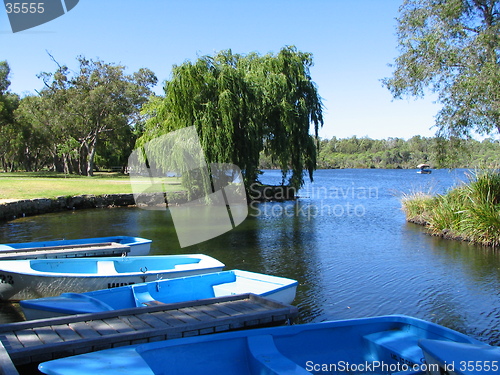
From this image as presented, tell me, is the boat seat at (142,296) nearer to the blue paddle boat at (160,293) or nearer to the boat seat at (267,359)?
the blue paddle boat at (160,293)

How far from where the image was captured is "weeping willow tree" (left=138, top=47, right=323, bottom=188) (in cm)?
2191

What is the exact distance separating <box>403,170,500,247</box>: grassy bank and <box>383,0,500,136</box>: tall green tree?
216 cm

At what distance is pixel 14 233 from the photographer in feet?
52.3

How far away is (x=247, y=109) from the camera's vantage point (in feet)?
75.9

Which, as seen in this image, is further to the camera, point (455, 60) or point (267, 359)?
point (455, 60)

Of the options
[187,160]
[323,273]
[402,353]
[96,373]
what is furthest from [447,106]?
[96,373]

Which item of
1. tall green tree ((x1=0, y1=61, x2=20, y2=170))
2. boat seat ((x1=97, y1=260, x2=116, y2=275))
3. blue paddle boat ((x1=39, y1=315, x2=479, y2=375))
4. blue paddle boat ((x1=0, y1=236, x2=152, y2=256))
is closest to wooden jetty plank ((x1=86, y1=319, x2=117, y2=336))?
blue paddle boat ((x1=39, y1=315, x2=479, y2=375))

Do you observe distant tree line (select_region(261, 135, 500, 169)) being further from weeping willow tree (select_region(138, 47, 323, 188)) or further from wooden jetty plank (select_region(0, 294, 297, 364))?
wooden jetty plank (select_region(0, 294, 297, 364))

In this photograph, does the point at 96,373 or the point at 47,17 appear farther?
the point at 47,17

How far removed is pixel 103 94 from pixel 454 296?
40.3m

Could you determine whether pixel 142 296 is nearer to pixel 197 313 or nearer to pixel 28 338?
pixel 197 313

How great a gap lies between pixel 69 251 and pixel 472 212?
11656 mm

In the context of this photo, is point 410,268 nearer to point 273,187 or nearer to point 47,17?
point 47,17

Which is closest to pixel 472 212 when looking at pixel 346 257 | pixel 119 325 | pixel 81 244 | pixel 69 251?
pixel 346 257
